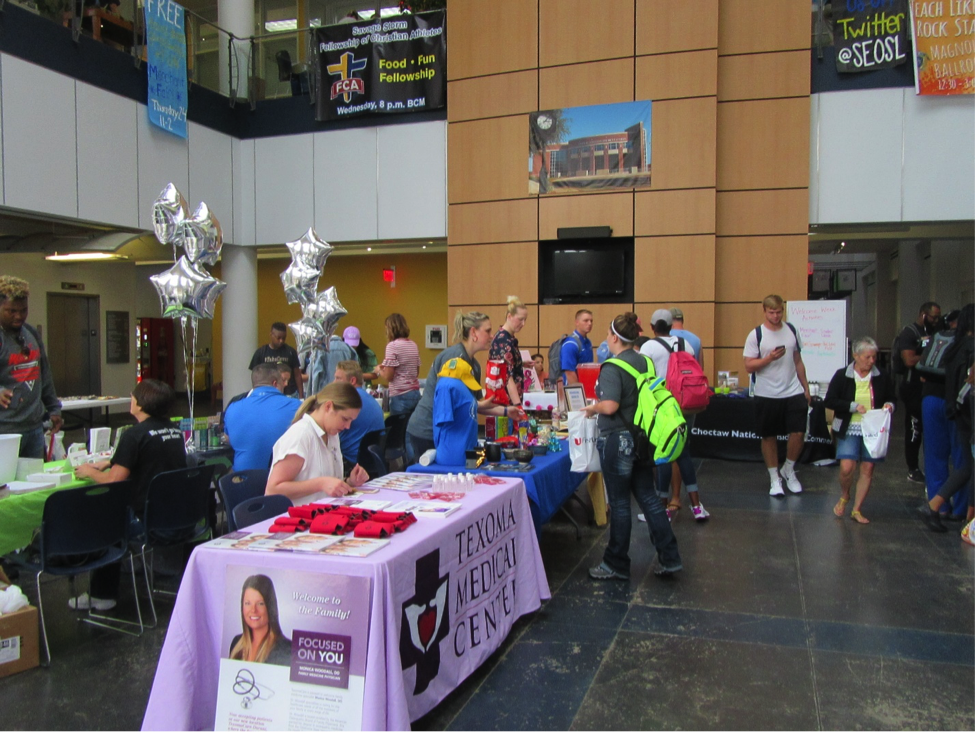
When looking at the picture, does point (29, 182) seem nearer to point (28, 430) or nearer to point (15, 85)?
point (15, 85)

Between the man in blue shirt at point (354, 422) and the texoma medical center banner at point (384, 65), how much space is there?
6.15 m

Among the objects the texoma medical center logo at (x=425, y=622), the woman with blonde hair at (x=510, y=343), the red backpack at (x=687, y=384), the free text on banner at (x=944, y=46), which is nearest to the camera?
the texoma medical center logo at (x=425, y=622)

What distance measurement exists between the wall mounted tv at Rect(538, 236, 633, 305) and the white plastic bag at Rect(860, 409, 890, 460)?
4.34 m

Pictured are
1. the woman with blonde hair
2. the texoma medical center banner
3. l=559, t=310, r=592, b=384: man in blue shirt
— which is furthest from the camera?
the texoma medical center banner

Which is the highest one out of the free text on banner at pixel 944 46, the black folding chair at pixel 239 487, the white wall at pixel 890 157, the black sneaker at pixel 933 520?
the free text on banner at pixel 944 46

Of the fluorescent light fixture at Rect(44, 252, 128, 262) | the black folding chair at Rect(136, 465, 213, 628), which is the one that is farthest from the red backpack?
the fluorescent light fixture at Rect(44, 252, 128, 262)

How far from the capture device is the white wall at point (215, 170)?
7984 mm

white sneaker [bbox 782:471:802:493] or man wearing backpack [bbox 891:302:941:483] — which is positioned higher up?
man wearing backpack [bbox 891:302:941:483]

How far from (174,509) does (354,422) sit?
161cm

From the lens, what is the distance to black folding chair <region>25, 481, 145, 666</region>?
3.46 m

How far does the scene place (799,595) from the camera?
13.6ft

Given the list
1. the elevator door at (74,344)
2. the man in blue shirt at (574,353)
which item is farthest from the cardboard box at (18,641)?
the elevator door at (74,344)

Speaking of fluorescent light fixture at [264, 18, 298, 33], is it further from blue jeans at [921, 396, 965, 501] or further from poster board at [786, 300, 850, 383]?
blue jeans at [921, 396, 965, 501]

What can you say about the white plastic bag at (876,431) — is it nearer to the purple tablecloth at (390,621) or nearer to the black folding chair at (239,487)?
the purple tablecloth at (390,621)
